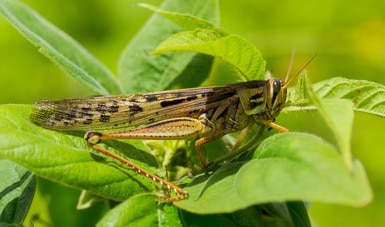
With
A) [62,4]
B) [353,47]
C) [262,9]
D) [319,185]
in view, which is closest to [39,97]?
[62,4]

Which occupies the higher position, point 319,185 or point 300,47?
point 300,47

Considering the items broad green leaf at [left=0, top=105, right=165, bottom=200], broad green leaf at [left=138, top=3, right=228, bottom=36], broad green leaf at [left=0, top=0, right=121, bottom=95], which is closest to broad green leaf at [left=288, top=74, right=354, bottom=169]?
broad green leaf at [left=138, top=3, right=228, bottom=36]

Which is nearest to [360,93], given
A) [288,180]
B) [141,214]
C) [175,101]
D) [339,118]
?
[339,118]

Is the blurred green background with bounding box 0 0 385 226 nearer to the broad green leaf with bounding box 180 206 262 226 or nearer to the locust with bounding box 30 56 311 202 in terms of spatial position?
the locust with bounding box 30 56 311 202

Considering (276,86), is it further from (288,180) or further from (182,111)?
(288,180)

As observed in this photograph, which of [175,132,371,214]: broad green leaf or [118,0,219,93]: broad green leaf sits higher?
[118,0,219,93]: broad green leaf

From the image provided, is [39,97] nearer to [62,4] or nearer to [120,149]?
[62,4]
